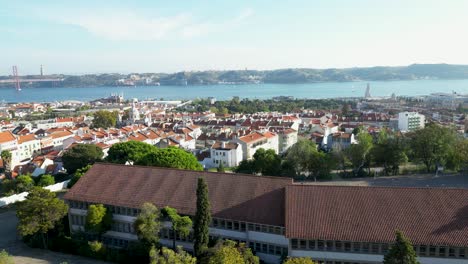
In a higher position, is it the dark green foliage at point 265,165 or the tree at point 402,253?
the tree at point 402,253

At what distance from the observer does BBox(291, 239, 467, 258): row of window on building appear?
17.5 meters

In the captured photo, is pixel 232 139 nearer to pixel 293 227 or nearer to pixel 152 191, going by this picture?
pixel 152 191

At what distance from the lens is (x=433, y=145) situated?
38281mm

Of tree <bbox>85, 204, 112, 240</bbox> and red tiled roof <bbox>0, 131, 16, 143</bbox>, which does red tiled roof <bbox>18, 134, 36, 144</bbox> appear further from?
tree <bbox>85, 204, 112, 240</bbox>

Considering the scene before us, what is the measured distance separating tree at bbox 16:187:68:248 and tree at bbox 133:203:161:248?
574 centimetres

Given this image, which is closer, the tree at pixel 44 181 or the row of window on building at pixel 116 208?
the row of window on building at pixel 116 208

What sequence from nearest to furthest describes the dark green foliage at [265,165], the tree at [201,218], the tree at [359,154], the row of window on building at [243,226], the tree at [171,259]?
the tree at [171,259] → the tree at [201,218] → the row of window on building at [243,226] → the dark green foliage at [265,165] → the tree at [359,154]

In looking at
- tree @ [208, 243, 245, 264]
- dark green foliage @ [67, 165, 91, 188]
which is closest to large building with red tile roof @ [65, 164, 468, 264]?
tree @ [208, 243, 245, 264]

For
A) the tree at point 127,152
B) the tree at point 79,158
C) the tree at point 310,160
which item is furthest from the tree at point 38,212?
the tree at point 310,160

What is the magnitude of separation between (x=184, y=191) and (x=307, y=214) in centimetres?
718

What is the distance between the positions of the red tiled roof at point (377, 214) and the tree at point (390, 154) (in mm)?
19878

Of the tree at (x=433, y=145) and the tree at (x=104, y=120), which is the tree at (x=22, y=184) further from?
the tree at (x=104, y=120)

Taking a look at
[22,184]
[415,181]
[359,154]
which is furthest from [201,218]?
[415,181]

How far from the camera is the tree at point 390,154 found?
126 ft
